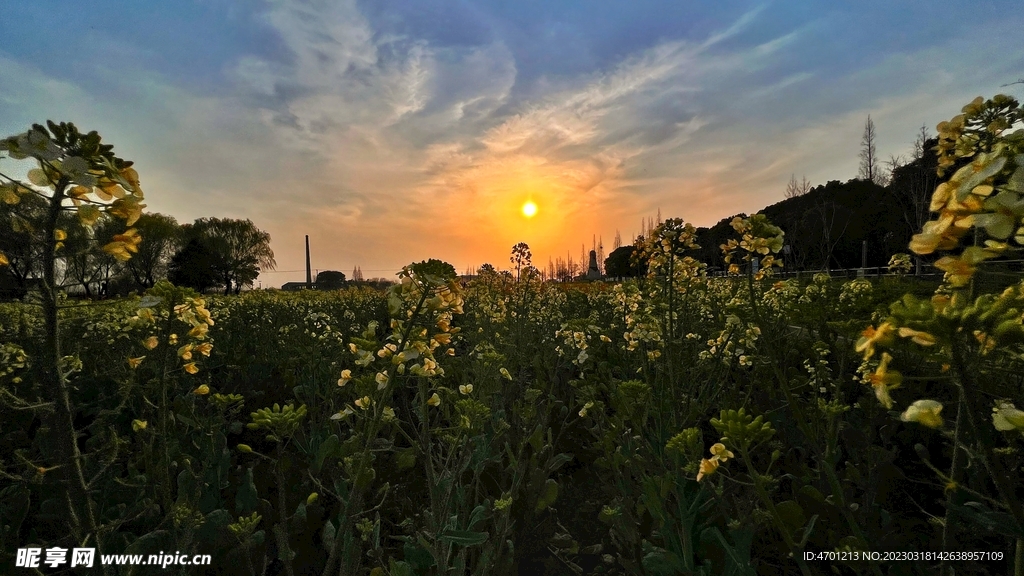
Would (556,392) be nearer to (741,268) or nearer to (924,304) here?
(741,268)

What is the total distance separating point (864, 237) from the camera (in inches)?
1094

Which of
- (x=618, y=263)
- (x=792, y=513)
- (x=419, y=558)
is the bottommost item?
(x=419, y=558)

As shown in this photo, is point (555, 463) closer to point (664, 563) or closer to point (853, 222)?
point (664, 563)

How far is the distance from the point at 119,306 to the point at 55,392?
20.6 ft

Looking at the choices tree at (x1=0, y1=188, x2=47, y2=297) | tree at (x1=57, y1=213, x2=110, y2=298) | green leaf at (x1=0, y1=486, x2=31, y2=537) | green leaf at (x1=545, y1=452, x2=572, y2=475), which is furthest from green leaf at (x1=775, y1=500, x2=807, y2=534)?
green leaf at (x1=0, y1=486, x2=31, y2=537)

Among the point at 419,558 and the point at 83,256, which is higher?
the point at 83,256

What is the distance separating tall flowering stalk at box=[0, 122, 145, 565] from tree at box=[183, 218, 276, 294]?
48.7m

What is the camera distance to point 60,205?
1.08 metres

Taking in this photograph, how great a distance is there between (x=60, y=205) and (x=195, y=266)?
4488 centimetres

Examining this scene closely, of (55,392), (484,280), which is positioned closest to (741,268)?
(55,392)

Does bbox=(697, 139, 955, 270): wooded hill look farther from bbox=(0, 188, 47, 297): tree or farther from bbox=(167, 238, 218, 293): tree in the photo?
bbox=(167, 238, 218, 293): tree

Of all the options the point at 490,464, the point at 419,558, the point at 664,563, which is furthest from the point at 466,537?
the point at 490,464

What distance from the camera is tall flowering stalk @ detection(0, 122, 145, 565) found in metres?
1.06

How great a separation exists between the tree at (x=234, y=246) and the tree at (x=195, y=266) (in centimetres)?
128
